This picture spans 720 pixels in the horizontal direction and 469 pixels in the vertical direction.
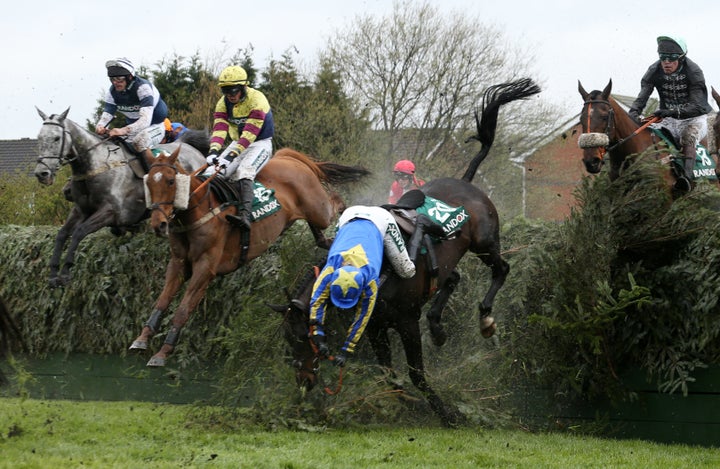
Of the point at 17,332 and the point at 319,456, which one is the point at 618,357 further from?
the point at 17,332

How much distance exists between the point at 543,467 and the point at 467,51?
2215 centimetres

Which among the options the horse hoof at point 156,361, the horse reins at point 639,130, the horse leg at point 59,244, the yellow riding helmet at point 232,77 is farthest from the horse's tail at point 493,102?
the horse leg at point 59,244

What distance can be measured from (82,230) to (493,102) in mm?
4810

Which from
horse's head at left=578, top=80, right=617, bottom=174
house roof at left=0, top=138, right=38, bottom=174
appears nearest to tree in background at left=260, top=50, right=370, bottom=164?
house roof at left=0, top=138, right=38, bottom=174

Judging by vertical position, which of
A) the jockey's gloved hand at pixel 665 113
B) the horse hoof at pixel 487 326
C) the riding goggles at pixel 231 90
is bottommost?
the horse hoof at pixel 487 326

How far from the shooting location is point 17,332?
24.7ft

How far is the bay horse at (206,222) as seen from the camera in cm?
911

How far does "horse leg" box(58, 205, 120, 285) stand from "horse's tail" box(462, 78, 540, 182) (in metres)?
4.12

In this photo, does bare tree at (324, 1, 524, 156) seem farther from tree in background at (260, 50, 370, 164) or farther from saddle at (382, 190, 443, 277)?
saddle at (382, 190, 443, 277)

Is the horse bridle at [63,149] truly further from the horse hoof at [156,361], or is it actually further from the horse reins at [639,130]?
the horse reins at [639,130]

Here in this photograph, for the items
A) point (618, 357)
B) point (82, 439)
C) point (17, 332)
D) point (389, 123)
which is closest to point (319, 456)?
point (82, 439)

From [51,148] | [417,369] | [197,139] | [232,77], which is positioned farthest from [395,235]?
[51,148]

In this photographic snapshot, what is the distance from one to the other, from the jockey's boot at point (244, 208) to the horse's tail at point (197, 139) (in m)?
2.06

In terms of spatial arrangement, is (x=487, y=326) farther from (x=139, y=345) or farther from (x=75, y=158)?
(x=75, y=158)
